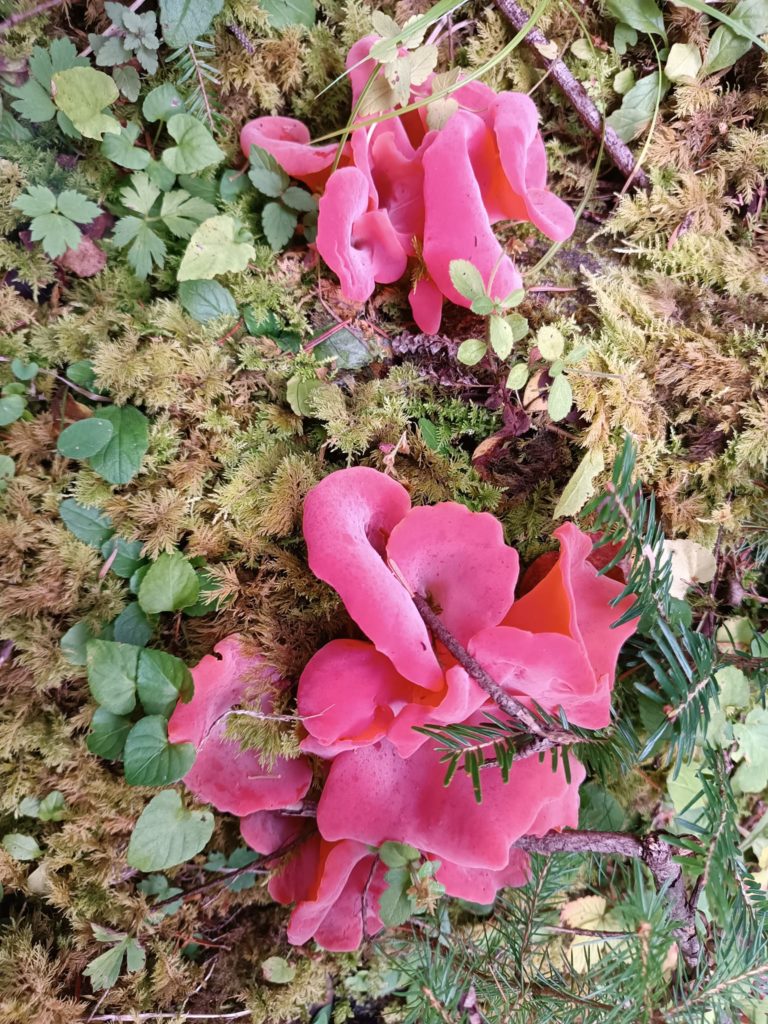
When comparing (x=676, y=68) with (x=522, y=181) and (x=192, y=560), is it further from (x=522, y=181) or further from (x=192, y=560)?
(x=192, y=560)

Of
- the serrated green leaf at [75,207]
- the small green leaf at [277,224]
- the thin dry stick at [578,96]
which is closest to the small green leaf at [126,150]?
the serrated green leaf at [75,207]

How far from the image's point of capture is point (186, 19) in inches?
82.2

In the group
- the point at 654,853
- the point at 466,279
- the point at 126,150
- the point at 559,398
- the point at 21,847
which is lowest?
the point at 21,847

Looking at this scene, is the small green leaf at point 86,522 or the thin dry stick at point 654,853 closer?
the thin dry stick at point 654,853

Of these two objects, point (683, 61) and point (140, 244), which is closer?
point (140, 244)

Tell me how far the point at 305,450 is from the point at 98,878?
5.00 feet

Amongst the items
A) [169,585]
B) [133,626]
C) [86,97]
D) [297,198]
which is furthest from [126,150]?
[133,626]

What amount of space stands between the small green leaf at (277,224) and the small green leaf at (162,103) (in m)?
0.41

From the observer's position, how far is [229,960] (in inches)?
94.4

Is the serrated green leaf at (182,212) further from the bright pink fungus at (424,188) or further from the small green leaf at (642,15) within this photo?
the small green leaf at (642,15)

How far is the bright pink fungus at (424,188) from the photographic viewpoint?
2018 millimetres

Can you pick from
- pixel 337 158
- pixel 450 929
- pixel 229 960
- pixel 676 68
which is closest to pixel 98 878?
pixel 229 960

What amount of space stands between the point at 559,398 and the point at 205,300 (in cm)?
117

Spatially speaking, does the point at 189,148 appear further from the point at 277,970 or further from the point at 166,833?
the point at 277,970
